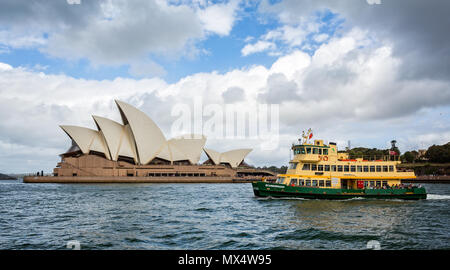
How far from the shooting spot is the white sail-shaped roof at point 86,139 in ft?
253

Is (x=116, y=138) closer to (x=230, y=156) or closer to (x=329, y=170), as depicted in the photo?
(x=230, y=156)

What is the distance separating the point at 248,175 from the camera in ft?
327

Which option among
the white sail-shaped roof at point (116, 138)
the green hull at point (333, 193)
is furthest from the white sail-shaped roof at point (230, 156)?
the green hull at point (333, 193)

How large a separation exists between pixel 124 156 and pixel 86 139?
10245mm

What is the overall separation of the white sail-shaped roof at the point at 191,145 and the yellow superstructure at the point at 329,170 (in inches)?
2494

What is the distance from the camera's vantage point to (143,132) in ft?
260

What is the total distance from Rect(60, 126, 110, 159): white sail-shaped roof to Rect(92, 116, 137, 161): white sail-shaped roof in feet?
6.47

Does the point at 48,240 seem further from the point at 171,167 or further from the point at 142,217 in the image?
the point at 171,167

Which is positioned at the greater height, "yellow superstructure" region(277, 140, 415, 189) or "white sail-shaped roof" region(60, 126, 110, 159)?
"white sail-shaped roof" region(60, 126, 110, 159)

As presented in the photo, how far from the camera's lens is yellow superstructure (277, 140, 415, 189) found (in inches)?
1197

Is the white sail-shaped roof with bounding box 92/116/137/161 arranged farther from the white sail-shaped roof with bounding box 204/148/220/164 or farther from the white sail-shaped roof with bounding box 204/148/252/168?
the white sail-shaped roof with bounding box 204/148/252/168

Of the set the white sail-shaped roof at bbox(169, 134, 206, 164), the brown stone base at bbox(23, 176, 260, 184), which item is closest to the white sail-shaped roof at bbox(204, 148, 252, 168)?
the white sail-shaped roof at bbox(169, 134, 206, 164)

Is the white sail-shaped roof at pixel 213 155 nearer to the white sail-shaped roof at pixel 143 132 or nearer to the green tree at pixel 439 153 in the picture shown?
the white sail-shaped roof at pixel 143 132

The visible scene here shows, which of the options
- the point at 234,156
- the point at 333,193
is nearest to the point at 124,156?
the point at 234,156
